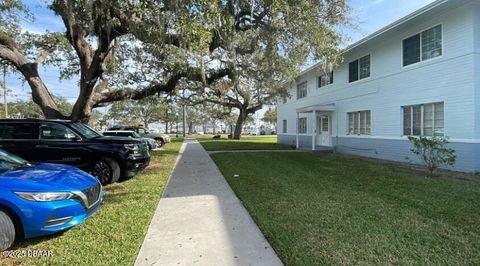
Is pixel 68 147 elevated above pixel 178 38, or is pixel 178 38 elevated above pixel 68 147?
pixel 178 38

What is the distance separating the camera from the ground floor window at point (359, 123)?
17031mm

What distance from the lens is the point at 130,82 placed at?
2020cm

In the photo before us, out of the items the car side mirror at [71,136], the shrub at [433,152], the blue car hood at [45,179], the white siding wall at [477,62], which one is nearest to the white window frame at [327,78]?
the white siding wall at [477,62]

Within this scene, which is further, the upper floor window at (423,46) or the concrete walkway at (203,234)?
the upper floor window at (423,46)

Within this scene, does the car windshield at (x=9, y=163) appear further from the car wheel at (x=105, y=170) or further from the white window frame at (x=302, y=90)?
the white window frame at (x=302, y=90)

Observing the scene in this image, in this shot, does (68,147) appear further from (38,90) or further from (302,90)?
(302,90)

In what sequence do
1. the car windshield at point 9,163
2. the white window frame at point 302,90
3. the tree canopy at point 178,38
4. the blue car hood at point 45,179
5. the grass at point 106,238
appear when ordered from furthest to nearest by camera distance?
the white window frame at point 302,90, the tree canopy at point 178,38, the car windshield at point 9,163, the blue car hood at point 45,179, the grass at point 106,238

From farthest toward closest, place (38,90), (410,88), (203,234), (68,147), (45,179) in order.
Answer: (38,90)
(410,88)
(68,147)
(203,234)
(45,179)

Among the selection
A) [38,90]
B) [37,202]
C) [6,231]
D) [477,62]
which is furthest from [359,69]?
[6,231]

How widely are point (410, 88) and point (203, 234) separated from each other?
458 inches

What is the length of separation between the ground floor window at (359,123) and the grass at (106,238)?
1241cm

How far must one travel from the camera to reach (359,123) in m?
17.8

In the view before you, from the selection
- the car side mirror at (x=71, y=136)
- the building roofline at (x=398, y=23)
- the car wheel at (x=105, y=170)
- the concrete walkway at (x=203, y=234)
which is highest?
the building roofline at (x=398, y=23)

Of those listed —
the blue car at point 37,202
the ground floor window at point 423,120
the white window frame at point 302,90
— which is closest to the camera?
the blue car at point 37,202
